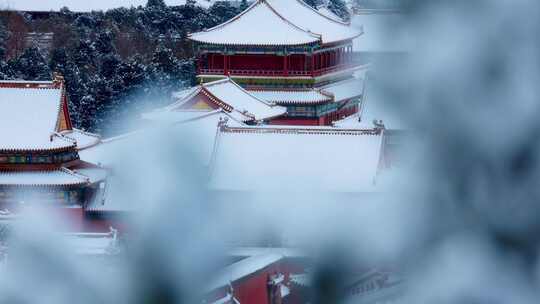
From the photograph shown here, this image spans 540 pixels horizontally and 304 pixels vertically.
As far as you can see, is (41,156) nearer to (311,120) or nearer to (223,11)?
(311,120)

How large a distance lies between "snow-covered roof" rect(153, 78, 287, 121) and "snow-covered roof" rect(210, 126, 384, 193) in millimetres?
4447

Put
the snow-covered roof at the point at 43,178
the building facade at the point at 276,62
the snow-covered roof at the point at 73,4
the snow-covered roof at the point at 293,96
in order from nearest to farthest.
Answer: the snow-covered roof at the point at 43,178 < the snow-covered roof at the point at 293,96 < the building facade at the point at 276,62 < the snow-covered roof at the point at 73,4

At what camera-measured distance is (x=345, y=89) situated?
35.4 metres

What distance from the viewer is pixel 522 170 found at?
372 centimetres

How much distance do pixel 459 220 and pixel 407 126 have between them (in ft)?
1.17

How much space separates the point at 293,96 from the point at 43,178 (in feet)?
42.9

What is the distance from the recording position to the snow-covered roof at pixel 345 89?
34.4 meters

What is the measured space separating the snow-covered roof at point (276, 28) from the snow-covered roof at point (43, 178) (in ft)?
40.9

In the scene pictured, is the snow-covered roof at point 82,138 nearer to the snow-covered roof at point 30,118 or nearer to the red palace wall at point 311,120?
the snow-covered roof at point 30,118

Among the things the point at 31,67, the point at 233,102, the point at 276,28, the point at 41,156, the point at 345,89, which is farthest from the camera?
the point at 31,67

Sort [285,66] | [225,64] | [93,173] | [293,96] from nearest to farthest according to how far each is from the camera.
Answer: [93,173] → [293,96] → [285,66] → [225,64]

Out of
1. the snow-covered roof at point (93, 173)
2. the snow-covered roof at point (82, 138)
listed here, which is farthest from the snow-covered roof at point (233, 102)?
the snow-covered roof at point (93, 173)

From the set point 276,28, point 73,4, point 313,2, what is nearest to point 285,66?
point 276,28

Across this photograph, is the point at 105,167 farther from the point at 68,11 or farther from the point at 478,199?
the point at 68,11
